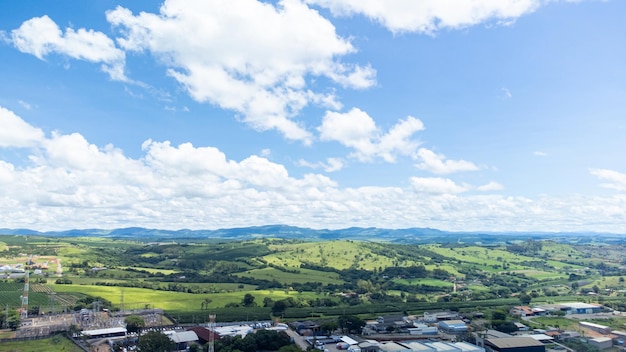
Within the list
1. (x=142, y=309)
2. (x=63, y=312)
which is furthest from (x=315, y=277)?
(x=63, y=312)

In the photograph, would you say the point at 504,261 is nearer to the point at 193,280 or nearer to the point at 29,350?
the point at 193,280

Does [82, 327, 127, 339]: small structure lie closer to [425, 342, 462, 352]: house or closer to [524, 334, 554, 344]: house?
[425, 342, 462, 352]: house

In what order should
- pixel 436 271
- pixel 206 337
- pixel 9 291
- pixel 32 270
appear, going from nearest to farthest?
pixel 206 337
pixel 9 291
pixel 32 270
pixel 436 271

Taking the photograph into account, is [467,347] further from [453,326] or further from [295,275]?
[295,275]

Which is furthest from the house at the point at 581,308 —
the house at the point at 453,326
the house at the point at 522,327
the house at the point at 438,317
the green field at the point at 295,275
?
the green field at the point at 295,275

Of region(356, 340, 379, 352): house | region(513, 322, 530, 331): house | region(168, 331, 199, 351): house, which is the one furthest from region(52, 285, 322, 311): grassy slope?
region(513, 322, 530, 331): house
